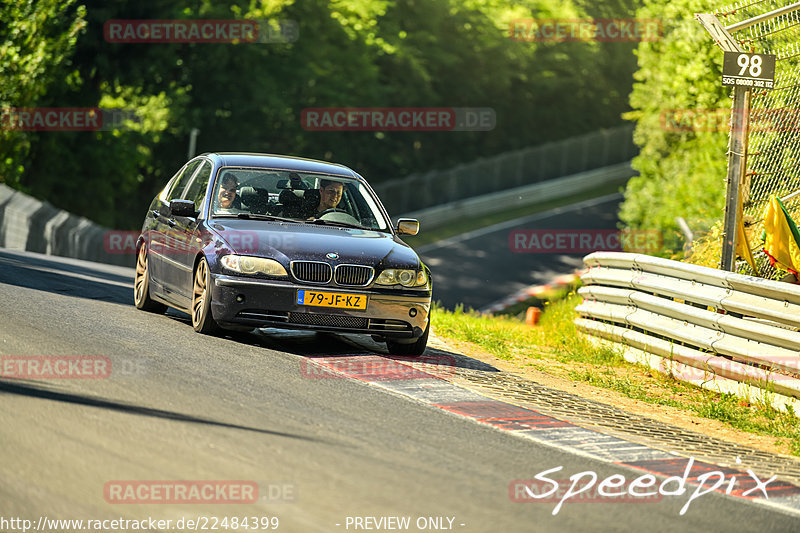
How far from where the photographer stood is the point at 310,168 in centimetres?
1197

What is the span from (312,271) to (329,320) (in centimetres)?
44

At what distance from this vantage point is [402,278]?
10664 millimetres

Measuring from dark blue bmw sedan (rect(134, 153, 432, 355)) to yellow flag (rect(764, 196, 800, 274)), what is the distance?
10.5 ft

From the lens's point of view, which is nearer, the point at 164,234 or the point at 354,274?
the point at 354,274

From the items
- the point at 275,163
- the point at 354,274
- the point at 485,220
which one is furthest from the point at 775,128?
the point at 485,220

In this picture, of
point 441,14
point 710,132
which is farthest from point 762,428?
point 441,14

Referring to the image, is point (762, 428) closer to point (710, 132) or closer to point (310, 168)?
point (310, 168)

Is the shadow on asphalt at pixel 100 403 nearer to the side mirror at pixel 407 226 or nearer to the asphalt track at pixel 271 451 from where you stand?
the asphalt track at pixel 271 451

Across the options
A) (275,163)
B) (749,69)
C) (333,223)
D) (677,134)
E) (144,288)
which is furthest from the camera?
(677,134)

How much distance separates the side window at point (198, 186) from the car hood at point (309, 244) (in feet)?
2.28
